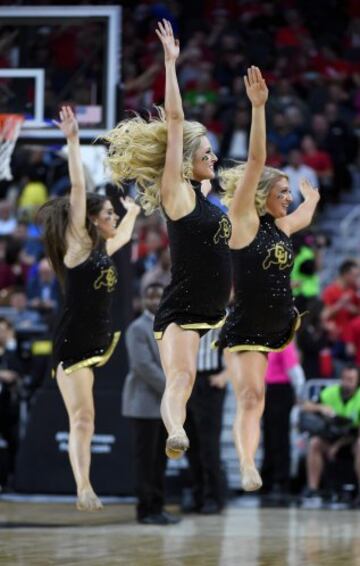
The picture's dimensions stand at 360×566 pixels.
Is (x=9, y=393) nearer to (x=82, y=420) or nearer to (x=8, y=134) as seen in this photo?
(x=8, y=134)

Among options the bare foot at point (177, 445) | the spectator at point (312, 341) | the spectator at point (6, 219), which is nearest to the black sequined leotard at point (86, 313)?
the bare foot at point (177, 445)

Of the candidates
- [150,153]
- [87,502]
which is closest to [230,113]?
[150,153]

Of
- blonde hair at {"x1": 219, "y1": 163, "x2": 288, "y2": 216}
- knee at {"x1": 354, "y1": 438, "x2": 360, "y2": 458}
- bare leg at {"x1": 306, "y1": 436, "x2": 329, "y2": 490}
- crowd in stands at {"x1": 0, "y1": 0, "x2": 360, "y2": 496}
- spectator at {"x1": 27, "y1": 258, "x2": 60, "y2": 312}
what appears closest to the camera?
blonde hair at {"x1": 219, "y1": 163, "x2": 288, "y2": 216}

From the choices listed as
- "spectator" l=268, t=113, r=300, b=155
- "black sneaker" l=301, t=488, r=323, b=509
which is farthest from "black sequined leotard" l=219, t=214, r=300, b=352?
"spectator" l=268, t=113, r=300, b=155

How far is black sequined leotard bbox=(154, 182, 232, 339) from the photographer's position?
29.0 ft

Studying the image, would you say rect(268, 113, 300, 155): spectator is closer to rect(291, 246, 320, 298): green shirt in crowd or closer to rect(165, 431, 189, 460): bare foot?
rect(291, 246, 320, 298): green shirt in crowd

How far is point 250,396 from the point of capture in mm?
9242

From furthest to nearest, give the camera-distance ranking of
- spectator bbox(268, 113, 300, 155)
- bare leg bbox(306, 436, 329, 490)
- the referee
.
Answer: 1. spectator bbox(268, 113, 300, 155)
2. bare leg bbox(306, 436, 329, 490)
3. the referee

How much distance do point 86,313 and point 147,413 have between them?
2.89 m

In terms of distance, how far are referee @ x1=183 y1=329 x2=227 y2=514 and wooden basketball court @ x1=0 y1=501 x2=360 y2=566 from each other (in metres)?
0.32

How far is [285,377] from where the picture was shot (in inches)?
595

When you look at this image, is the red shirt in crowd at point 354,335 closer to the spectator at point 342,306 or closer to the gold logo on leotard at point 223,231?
the spectator at point 342,306

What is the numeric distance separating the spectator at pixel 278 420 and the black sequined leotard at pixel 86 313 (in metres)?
5.17

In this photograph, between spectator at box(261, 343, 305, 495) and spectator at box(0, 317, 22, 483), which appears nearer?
spectator at box(261, 343, 305, 495)
